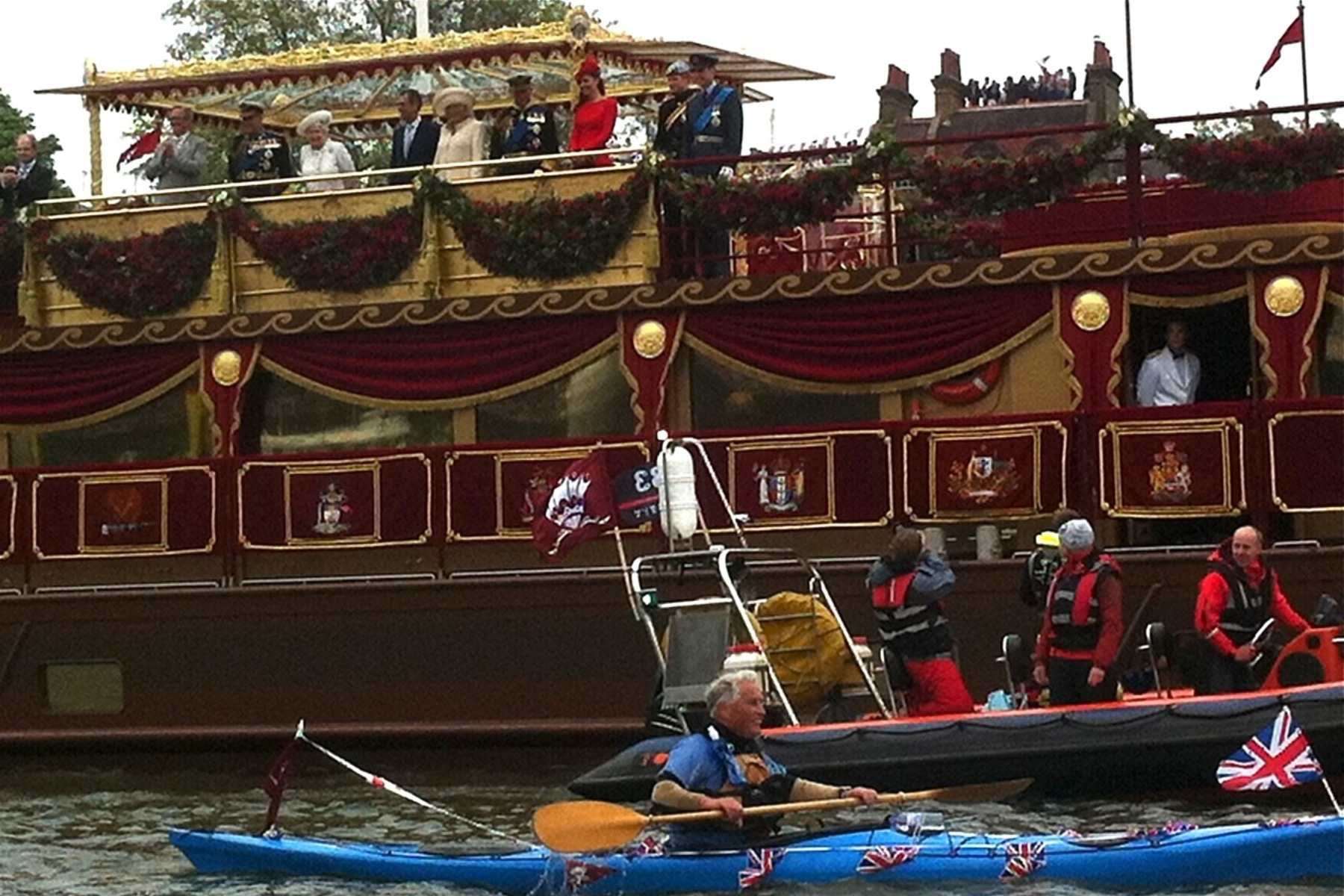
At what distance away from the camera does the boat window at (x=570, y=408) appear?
2172cm

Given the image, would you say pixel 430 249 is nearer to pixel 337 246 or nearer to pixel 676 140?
pixel 337 246

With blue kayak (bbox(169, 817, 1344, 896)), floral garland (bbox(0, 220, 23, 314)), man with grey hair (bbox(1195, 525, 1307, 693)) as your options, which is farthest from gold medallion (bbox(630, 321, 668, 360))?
blue kayak (bbox(169, 817, 1344, 896))

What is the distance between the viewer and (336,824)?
59.9ft

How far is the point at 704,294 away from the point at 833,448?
1.63 metres

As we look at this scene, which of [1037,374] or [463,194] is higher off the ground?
[463,194]

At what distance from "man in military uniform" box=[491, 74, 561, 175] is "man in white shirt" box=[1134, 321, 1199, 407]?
5306 millimetres

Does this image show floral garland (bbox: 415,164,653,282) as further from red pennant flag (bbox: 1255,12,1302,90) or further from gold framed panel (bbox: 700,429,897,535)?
red pennant flag (bbox: 1255,12,1302,90)

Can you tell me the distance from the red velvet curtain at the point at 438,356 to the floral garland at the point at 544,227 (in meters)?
0.51

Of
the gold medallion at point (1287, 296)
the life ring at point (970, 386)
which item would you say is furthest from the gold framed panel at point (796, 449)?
the gold medallion at point (1287, 296)

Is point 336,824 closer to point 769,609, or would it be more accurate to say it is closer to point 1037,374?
point 769,609

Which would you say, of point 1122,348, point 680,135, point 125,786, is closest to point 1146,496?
point 1122,348

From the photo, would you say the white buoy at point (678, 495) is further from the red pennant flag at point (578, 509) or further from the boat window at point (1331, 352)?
the boat window at point (1331, 352)

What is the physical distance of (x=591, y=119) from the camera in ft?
73.5

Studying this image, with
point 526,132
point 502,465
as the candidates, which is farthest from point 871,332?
point 526,132
